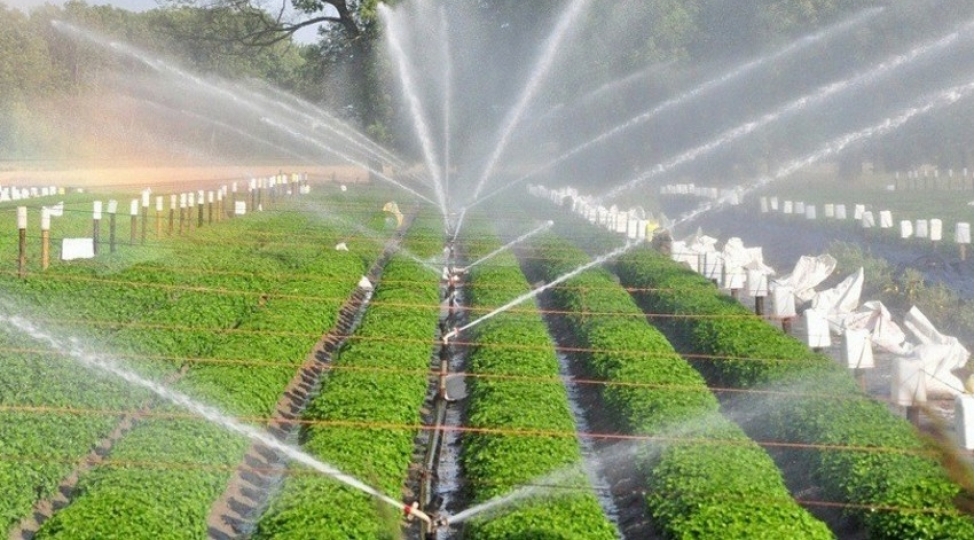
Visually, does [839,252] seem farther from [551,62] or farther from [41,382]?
[551,62]

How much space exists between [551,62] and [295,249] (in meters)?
30.2

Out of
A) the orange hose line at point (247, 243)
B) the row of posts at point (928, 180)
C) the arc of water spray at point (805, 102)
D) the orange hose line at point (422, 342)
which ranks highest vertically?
the arc of water spray at point (805, 102)

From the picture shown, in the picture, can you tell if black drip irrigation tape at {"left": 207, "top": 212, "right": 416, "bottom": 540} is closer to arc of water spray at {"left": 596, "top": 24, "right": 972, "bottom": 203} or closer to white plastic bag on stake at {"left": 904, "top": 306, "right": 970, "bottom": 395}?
white plastic bag on stake at {"left": 904, "top": 306, "right": 970, "bottom": 395}

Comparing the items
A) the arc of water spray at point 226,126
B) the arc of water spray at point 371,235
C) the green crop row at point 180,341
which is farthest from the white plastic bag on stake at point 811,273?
the arc of water spray at point 226,126

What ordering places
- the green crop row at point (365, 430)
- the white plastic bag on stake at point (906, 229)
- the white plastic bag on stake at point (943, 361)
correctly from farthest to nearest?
1. the white plastic bag on stake at point (906, 229)
2. the white plastic bag on stake at point (943, 361)
3. the green crop row at point (365, 430)

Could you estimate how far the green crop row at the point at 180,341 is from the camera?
14172 mm

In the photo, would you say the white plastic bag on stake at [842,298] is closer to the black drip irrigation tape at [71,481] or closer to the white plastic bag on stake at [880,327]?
the white plastic bag on stake at [880,327]

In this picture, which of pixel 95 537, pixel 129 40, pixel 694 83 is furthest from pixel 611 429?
pixel 129 40

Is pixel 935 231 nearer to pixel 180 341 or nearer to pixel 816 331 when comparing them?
pixel 816 331

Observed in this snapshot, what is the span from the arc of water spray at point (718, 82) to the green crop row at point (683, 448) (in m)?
30.0

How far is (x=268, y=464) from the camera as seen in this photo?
724 inches

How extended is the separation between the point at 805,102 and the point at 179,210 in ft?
70.0

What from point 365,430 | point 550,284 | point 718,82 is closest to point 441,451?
point 365,430

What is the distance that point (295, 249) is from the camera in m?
38.3
